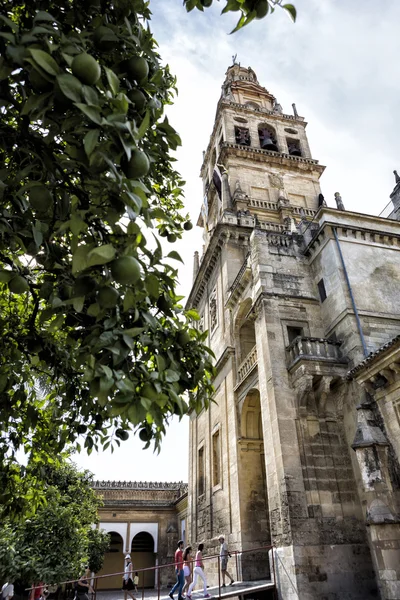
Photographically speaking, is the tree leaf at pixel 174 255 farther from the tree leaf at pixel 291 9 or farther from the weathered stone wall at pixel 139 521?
the weathered stone wall at pixel 139 521

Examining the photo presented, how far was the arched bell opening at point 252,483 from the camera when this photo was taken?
48.3 ft

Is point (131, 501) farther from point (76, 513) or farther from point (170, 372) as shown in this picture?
point (170, 372)

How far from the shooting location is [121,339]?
100 inches

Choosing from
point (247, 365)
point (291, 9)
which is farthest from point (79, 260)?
point (247, 365)

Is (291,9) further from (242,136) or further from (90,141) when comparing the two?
(242,136)

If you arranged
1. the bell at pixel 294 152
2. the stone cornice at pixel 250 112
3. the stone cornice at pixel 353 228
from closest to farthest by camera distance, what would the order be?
the stone cornice at pixel 353 228 → the bell at pixel 294 152 → the stone cornice at pixel 250 112

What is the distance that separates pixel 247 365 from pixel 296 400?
12.8 ft

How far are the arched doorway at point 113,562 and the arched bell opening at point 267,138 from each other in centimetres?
2966

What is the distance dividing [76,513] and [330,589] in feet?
39.5

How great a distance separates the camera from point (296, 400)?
42.8ft

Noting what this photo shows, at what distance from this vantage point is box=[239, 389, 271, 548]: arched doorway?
14844 mm

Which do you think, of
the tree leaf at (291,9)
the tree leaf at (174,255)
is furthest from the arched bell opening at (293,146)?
the tree leaf at (174,255)

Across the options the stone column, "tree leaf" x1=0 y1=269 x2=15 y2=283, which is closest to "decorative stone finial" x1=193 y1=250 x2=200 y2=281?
the stone column

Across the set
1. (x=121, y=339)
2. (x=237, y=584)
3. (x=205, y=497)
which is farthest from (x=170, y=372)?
(x=205, y=497)
